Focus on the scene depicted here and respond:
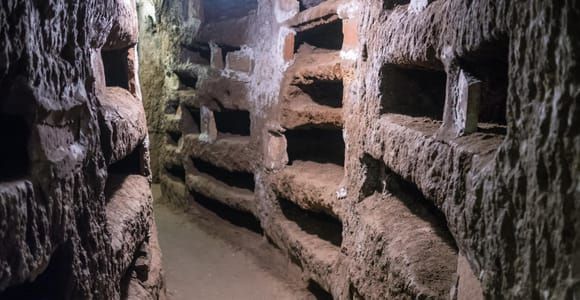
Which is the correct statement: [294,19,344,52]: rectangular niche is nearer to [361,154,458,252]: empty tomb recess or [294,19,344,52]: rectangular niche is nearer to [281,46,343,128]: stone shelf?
[281,46,343,128]: stone shelf

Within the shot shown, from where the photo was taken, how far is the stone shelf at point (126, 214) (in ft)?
4.33

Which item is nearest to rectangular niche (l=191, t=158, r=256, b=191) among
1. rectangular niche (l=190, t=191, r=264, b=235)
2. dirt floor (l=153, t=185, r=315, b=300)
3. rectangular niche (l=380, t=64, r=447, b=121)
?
rectangular niche (l=190, t=191, r=264, b=235)

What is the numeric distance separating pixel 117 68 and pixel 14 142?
4.28 ft

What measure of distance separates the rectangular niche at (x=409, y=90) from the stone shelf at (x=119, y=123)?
2.77 feet

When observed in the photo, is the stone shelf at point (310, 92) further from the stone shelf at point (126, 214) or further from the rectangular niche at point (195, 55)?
the rectangular niche at point (195, 55)

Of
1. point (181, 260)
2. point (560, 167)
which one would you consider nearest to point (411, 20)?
point (560, 167)

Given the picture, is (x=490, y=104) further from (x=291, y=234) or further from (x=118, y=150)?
(x=291, y=234)

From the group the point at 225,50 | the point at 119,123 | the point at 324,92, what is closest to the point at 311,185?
the point at 324,92

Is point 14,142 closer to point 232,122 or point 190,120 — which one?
point 232,122

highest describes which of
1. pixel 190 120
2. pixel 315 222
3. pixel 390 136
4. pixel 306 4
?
pixel 306 4

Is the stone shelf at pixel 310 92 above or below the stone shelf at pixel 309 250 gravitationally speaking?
above

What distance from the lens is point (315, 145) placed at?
9.73 ft

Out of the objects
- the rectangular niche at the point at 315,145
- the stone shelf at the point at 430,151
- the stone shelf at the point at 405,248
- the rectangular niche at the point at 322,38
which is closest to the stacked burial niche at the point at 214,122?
the rectangular niche at the point at 315,145

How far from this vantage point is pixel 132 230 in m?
1.47
